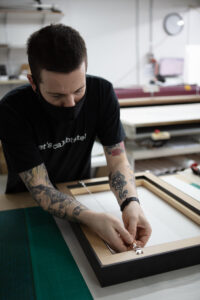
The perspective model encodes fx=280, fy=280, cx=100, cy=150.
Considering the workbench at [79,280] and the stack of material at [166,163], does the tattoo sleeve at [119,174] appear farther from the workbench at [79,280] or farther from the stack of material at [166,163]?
the stack of material at [166,163]

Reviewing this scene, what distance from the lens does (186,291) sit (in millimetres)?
609

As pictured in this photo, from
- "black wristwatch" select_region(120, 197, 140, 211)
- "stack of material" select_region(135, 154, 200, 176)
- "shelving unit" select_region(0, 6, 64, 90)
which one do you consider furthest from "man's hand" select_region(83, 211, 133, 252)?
"shelving unit" select_region(0, 6, 64, 90)

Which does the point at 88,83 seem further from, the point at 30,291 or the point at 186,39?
the point at 186,39

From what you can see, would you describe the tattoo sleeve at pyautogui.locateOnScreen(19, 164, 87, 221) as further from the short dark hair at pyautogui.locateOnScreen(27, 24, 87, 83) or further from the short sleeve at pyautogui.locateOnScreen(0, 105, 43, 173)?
the short dark hair at pyautogui.locateOnScreen(27, 24, 87, 83)

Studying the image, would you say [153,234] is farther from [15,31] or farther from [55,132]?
[15,31]

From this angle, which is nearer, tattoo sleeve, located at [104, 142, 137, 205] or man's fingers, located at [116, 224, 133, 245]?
man's fingers, located at [116, 224, 133, 245]

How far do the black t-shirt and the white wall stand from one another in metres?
4.04

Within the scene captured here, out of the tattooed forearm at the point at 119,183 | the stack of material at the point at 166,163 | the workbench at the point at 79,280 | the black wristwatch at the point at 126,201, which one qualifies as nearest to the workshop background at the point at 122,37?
the stack of material at the point at 166,163

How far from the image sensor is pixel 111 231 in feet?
2.40

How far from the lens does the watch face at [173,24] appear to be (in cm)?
551

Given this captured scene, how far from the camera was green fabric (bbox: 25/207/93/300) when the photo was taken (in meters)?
0.61

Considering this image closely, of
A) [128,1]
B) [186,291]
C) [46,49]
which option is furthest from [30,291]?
[128,1]

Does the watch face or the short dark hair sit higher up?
the watch face

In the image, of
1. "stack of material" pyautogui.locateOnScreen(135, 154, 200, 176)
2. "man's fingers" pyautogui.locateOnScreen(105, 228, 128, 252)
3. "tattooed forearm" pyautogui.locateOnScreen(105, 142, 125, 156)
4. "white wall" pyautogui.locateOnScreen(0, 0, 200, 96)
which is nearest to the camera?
"man's fingers" pyautogui.locateOnScreen(105, 228, 128, 252)
